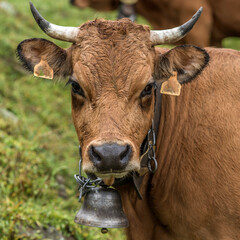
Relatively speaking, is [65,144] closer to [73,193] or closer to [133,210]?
[73,193]

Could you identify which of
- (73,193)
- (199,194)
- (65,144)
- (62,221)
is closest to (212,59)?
(199,194)

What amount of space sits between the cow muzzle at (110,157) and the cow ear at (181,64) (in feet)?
3.27

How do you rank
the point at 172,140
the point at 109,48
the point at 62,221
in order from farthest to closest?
the point at 62,221 < the point at 172,140 < the point at 109,48

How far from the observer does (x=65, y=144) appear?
27.5ft

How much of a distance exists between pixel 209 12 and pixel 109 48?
656 cm

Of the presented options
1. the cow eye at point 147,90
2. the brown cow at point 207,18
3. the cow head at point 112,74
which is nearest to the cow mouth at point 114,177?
the cow head at point 112,74

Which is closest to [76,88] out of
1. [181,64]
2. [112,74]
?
[112,74]

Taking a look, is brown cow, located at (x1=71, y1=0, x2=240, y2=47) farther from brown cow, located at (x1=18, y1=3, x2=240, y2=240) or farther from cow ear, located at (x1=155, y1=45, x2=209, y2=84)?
cow ear, located at (x1=155, y1=45, x2=209, y2=84)

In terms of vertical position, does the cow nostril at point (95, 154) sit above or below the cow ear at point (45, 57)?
below

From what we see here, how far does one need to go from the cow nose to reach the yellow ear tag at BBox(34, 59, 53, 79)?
107cm

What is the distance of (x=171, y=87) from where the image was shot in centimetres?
459

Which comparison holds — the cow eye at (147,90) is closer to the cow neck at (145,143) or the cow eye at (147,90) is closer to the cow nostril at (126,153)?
the cow neck at (145,143)

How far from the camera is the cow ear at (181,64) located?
457 centimetres

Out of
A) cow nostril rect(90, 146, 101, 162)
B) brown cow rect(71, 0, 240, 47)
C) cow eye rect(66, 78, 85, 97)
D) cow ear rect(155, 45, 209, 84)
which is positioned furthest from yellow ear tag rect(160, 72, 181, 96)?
brown cow rect(71, 0, 240, 47)
